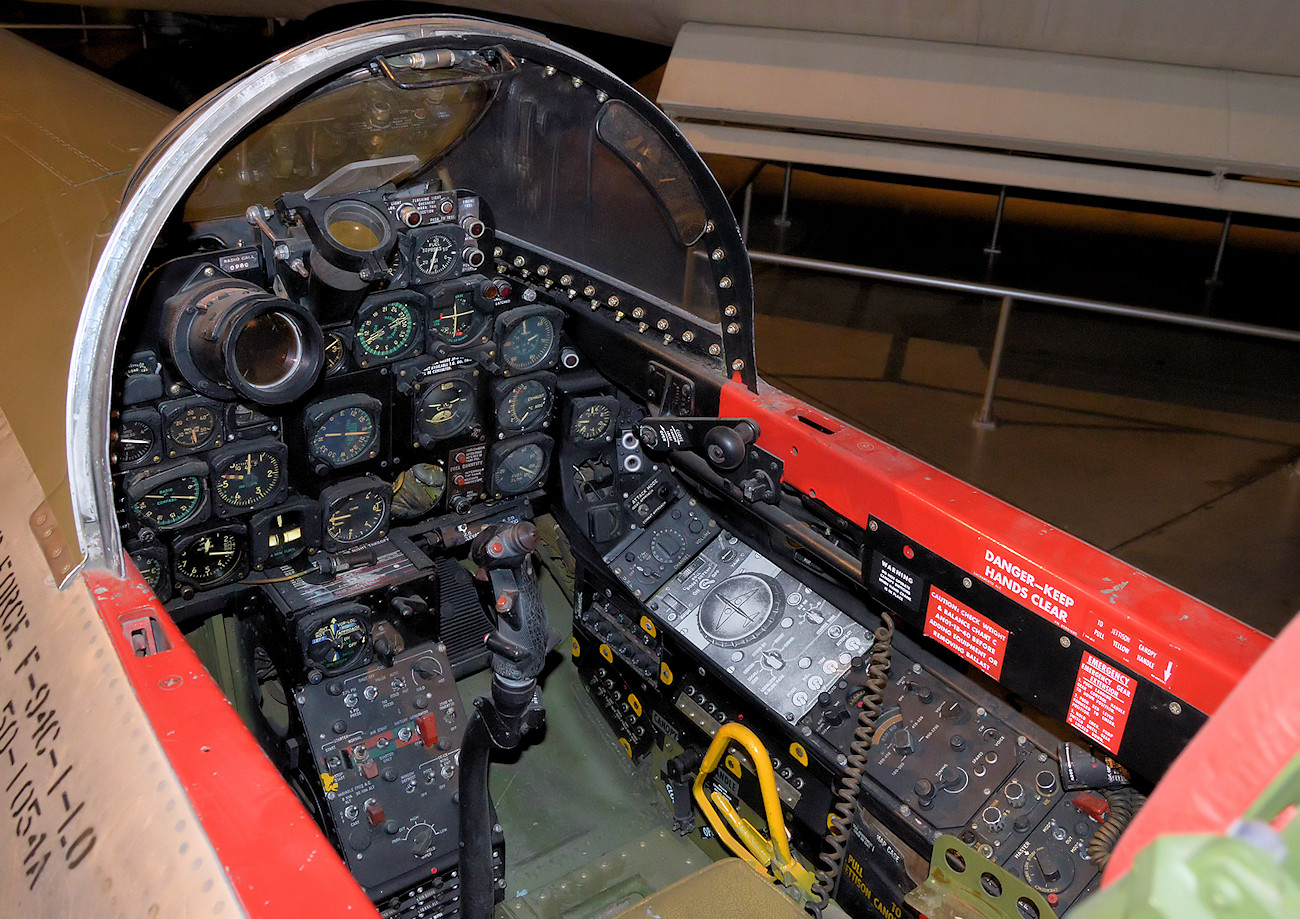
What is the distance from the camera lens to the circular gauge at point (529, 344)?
107 inches

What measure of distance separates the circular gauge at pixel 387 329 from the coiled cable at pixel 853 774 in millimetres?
1391

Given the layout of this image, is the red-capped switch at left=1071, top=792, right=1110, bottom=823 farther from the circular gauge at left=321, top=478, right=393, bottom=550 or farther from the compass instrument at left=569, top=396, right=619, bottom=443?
the circular gauge at left=321, top=478, right=393, bottom=550

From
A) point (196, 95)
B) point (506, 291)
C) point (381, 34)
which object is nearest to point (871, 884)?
point (506, 291)

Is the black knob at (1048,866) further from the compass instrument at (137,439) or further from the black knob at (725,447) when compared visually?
the compass instrument at (137,439)

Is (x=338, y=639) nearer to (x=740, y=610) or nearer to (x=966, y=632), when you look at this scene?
(x=740, y=610)

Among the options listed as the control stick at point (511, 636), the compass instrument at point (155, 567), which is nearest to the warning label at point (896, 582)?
the control stick at point (511, 636)

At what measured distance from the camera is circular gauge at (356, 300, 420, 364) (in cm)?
247

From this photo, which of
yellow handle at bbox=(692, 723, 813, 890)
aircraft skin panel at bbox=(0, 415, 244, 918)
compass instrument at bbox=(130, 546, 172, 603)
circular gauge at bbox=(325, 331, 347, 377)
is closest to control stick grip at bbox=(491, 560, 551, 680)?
aircraft skin panel at bbox=(0, 415, 244, 918)

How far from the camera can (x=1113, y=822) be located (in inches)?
76.5

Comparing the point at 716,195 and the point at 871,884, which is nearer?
the point at 871,884

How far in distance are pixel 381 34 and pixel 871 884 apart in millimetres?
2137

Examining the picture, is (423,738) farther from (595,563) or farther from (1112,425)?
(1112,425)

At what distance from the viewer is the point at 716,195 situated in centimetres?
242

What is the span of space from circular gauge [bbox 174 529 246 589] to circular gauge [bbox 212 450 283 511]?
0.09 metres
